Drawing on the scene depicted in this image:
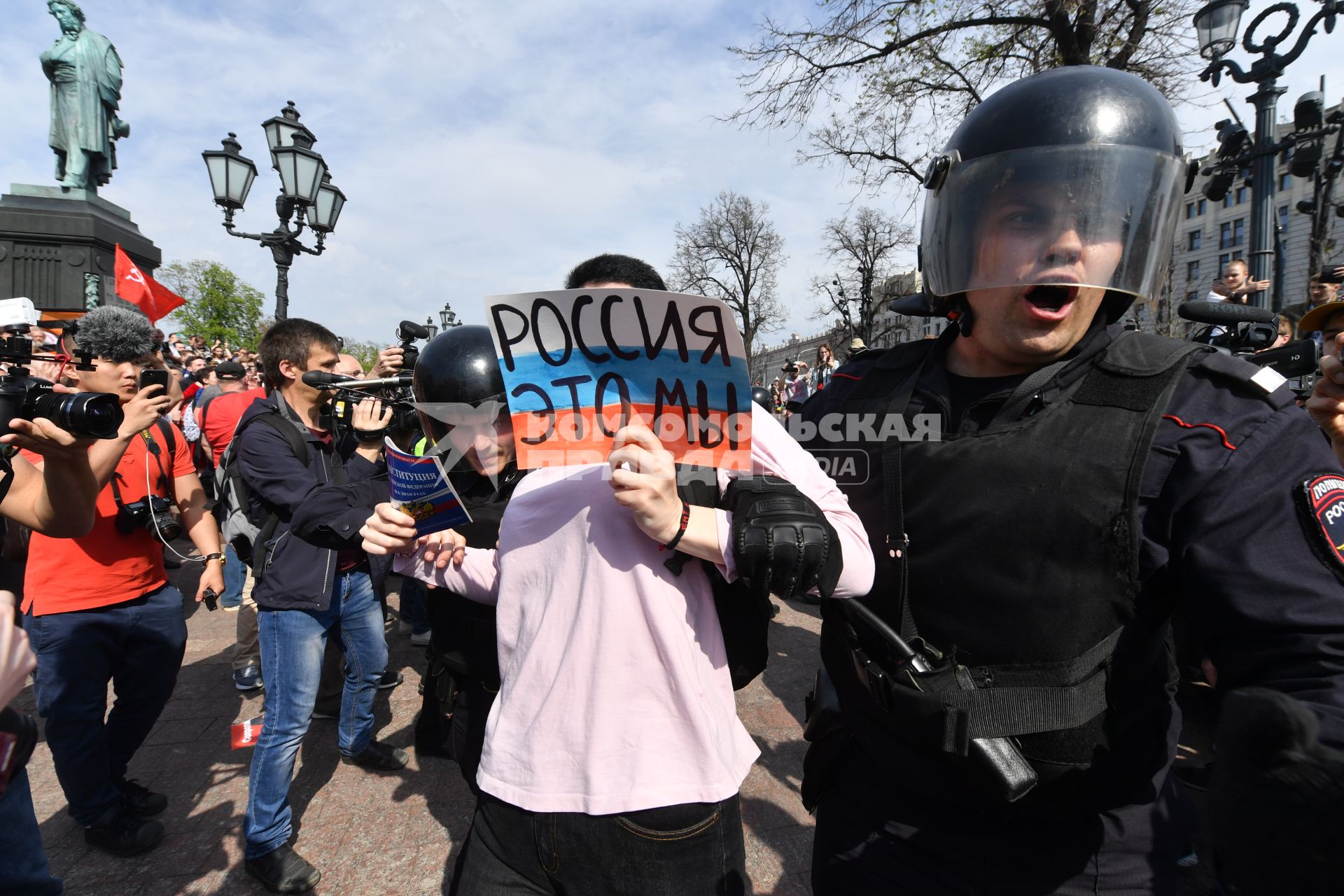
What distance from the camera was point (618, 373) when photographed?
4.25 ft

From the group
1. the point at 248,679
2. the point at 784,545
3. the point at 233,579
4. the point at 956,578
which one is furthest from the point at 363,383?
the point at 233,579

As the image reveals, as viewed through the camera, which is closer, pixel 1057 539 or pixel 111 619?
pixel 1057 539

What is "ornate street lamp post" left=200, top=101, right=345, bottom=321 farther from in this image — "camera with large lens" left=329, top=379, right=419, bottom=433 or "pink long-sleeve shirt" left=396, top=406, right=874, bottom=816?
"pink long-sleeve shirt" left=396, top=406, right=874, bottom=816

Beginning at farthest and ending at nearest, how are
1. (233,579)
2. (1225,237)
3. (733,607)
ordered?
(1225,237) < (233,579) < (733,607)

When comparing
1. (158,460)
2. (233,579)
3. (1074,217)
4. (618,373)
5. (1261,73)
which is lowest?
(233,579)

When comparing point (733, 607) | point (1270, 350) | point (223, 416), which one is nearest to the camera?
point (733, 607)

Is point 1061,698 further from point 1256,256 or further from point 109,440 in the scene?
point 1256,256

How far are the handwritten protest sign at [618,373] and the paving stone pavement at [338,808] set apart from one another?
7.69ft

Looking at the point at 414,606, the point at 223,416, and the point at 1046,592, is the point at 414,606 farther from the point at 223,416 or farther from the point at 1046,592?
the point at 1046,592

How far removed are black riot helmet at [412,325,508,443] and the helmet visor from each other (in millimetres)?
1147

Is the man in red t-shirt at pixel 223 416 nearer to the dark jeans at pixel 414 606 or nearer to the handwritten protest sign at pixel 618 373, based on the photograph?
the dark jeans at pixel 414 606

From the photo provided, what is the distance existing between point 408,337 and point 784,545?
12.8 ft

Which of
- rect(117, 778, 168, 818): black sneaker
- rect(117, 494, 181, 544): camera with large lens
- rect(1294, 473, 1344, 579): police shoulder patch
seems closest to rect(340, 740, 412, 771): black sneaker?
rect(117, 778, 168, 818): black sneaker

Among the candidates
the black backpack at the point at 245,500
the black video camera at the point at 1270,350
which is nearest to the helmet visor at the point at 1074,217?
the black video camera at the point at 1270,350
